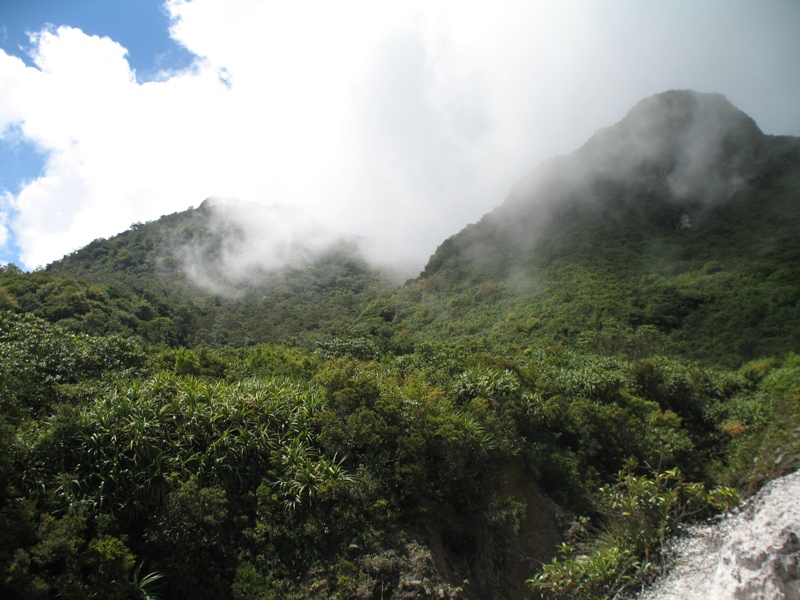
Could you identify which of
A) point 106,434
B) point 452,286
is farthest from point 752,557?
point 452,286

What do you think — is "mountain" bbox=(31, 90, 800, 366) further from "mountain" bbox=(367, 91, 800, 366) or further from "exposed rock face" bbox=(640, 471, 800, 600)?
"exposed rock face" bbox=(640, 471, 800, 600)

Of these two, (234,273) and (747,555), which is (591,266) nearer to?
(747,555)

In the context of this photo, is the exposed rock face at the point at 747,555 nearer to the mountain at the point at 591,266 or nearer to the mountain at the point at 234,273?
the mountain at the point at 591,266

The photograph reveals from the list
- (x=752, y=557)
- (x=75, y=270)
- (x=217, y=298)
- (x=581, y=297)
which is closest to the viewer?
(x=752, y=557)

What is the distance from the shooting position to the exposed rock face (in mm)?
7875

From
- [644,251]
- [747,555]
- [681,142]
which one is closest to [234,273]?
[644,251]

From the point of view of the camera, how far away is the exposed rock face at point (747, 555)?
25.8ft

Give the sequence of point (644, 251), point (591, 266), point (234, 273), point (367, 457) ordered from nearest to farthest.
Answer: point (367, 457) → point (591, 266) → point (644, 251) → point (234, 273)

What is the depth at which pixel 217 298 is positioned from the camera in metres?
87.6

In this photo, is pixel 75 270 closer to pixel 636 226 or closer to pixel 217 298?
pixel 217 298

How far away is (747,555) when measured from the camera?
8703 millimetres

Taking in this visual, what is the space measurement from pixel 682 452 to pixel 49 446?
21920mm

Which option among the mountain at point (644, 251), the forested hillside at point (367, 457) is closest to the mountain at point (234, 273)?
the mountain at point (644, 251)

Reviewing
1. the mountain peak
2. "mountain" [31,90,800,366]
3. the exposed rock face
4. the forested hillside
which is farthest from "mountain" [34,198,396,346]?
the mountain peak
